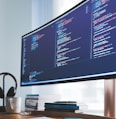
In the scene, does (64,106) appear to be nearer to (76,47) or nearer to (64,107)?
(64,107)

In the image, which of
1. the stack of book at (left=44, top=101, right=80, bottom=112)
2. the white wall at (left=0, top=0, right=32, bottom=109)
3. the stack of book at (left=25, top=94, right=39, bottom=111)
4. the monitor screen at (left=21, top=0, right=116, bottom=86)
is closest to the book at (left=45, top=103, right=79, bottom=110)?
the stack of book at (left=44, top=101, right=80, bottom=112)

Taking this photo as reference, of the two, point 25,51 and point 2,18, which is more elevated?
point 2,18

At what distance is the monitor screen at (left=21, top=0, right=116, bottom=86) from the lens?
3.60ft

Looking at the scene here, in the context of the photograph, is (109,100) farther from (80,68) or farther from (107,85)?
(80,68)

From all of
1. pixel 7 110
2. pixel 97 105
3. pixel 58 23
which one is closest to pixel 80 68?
pixel 58 23

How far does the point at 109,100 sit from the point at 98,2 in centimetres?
49

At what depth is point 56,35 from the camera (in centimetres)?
151

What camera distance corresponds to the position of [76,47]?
4.31ft

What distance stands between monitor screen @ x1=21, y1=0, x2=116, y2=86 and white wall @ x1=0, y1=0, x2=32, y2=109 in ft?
1.79

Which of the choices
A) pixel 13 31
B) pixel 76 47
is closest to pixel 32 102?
pixel 76 47

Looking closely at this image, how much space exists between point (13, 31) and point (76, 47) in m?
1.20

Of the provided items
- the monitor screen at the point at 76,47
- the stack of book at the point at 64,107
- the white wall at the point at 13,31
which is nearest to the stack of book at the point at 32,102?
the monitor screen at the point at 76,47

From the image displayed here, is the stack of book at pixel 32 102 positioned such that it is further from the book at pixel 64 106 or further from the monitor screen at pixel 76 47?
the book at pixel 64 106

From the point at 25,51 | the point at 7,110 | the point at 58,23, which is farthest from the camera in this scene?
the point at 25,51
